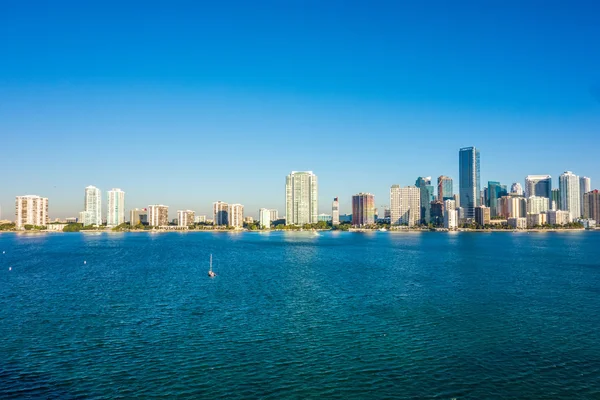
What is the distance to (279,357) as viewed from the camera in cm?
2544

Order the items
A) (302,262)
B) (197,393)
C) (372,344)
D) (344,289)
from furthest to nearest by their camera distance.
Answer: (302,262)
(344,289)
(372,344)
(197,393)

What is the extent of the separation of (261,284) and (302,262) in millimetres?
26784

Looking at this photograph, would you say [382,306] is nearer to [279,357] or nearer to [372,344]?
[372,344]

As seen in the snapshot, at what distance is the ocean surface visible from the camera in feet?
70.7

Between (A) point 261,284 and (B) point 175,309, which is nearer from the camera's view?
(B) point 175,309

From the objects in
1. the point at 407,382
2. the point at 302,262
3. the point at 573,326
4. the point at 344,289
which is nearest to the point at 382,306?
the point at 344,289

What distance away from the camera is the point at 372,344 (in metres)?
27.7

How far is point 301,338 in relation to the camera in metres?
29.0

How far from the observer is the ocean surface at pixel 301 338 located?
21.5 metres

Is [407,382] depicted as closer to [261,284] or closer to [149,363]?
[149,363]

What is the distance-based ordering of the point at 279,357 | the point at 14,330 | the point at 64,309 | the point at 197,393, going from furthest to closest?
the point at 64,309 < the point at 14,330 < the point at 279,357 < the point at 197,393

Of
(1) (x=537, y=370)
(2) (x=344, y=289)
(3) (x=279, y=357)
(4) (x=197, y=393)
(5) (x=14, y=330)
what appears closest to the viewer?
(4) (x=197, y=393)

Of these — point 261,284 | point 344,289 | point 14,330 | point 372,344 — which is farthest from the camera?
point 261,284

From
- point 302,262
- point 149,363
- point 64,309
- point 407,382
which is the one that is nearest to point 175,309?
point 64,309
